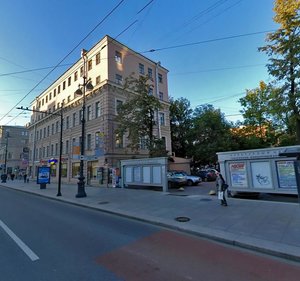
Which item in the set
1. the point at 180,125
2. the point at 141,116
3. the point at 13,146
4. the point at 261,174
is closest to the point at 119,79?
the point at 141,116

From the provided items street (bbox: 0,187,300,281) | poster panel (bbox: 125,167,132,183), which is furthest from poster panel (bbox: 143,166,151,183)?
street (bbox: 0,187,300,281)

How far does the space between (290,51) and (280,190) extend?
34.8 feet

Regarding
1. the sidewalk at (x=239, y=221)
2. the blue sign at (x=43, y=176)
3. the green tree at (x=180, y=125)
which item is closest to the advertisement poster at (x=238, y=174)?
the sidewalk at (x=239, y=221)

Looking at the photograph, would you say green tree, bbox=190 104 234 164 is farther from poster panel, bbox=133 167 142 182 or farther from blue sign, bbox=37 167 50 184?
blue sign, bbox=37 167 50 184

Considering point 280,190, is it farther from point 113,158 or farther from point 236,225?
point 113,158

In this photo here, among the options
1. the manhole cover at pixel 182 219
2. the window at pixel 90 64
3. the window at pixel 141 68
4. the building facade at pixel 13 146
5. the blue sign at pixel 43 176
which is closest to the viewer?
the manhole cover at pixel 182 219

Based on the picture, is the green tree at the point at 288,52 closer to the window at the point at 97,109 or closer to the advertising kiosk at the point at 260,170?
the advertising kiosk at the point at 260,170

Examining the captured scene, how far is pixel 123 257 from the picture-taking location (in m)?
4.90

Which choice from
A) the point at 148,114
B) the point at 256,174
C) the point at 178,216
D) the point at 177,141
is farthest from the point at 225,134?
the point at 178,216

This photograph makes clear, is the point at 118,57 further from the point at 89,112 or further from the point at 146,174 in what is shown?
the point at 146,174

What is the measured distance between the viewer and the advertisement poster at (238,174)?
41.2ft

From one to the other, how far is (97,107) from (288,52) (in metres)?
20.4

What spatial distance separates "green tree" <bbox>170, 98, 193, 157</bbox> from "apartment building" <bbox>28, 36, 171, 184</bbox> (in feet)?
22.7

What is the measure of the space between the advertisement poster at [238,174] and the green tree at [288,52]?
6775 millimetres
